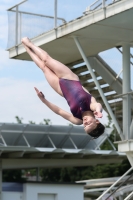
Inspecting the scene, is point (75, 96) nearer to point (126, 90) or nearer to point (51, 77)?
point (51, 77)

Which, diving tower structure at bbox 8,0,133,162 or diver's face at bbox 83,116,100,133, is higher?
diving tower structure at bbox 8,0,133,162

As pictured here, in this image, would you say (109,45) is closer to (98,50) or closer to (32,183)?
(98,50)

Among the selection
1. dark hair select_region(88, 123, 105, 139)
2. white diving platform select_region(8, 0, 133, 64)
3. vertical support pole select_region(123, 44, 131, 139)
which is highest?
white diving platform select_region(8, 0, 133, 64)

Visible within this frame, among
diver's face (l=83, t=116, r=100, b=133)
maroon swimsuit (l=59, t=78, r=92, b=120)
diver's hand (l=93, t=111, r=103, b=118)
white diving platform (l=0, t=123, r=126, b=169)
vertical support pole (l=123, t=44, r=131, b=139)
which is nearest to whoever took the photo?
diver's hand (l=93, t=111, r=103, b=118)

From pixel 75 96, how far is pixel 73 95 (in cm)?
6

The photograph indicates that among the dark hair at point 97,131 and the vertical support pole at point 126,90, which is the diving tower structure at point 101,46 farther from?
the dark hair at point 97,131

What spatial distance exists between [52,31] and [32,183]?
8847mm

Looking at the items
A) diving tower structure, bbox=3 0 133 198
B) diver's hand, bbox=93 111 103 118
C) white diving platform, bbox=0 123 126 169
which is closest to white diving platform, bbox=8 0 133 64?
diving tower structure, bbox=3 0 133 198

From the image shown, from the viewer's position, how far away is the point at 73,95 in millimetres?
10773

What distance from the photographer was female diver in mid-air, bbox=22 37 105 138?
10.4 meters

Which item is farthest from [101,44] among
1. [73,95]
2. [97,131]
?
[97,131]

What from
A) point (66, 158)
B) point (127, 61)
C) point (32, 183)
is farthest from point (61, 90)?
point (66, 158)

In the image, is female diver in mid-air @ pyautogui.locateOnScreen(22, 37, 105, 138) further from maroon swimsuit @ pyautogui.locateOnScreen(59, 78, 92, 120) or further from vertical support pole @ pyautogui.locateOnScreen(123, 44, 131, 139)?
vertical support pole @ pyautogui.locateOnScreen(123, 44, 131, 139)

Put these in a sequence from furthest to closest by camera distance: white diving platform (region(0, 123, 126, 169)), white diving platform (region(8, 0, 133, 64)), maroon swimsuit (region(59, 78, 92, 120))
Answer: white diving platform (region(0, 123, 126, 169))
white diving platform (region(8, 0, 133, 64))
maroon swimsuit (region(59, 78, 92, 120))
